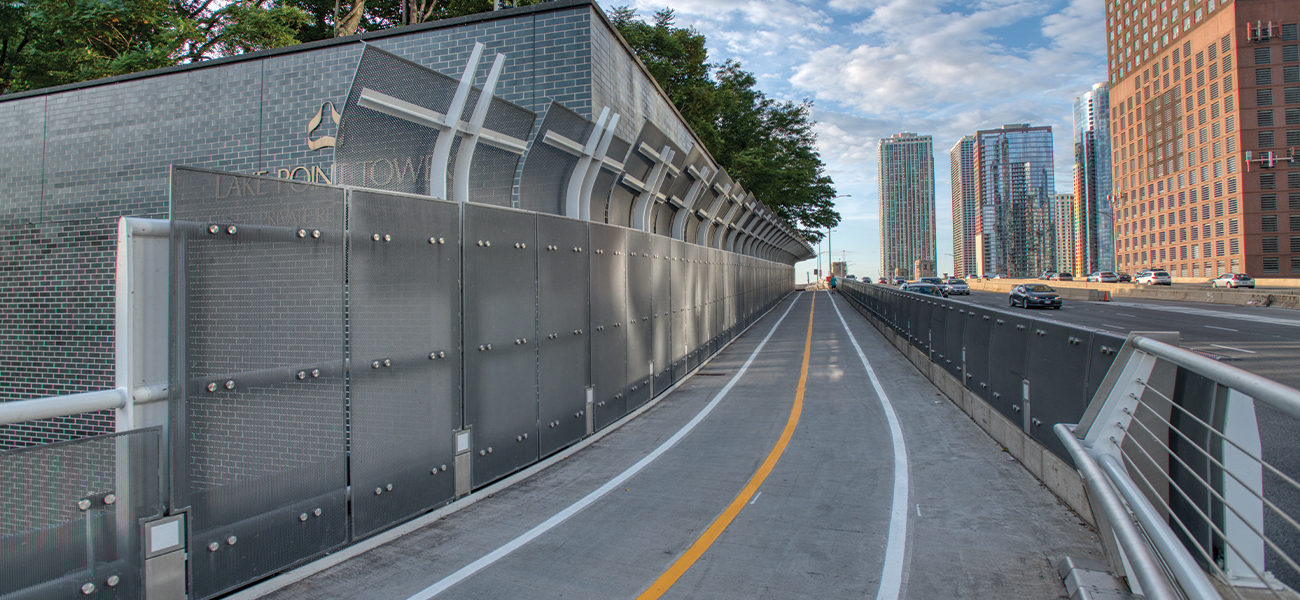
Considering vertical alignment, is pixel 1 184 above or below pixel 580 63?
below

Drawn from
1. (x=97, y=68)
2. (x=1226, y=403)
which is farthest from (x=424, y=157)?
(x=97, y=68)

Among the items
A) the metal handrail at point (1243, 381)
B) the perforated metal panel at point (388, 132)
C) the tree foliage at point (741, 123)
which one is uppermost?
the tree foliage at point (741, 123)

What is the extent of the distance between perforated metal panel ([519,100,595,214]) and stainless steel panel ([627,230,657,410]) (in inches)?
66.8

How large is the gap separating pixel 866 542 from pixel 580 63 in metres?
9.29

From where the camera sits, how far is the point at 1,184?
1248 cm

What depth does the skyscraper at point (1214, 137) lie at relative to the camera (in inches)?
2840

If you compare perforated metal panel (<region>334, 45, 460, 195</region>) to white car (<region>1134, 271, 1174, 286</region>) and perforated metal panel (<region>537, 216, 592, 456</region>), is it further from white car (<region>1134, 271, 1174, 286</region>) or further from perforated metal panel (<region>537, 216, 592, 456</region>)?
white car (<region>1134, 271, 1174, 286</region>)

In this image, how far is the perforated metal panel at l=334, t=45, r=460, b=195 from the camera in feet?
17.3

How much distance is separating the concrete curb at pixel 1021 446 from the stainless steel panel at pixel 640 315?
5197mm

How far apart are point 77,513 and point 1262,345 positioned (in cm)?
2335

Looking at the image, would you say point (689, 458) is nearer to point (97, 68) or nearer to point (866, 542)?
point (866, 542)

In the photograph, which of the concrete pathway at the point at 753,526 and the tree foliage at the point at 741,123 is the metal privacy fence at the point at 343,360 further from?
the tree foliage at the point at 741,123

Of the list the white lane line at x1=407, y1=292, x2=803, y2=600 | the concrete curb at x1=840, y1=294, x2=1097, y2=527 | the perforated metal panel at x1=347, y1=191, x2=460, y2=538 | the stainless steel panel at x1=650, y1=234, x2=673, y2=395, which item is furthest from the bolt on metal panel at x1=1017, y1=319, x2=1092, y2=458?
the stainless steel panel at x1=650, y1=234, x2=673, y2=395

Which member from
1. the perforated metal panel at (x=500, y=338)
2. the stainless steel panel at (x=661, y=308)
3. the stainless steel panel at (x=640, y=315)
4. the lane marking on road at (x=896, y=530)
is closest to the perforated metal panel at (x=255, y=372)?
the perforated metal panel at (x=500, y=338)
